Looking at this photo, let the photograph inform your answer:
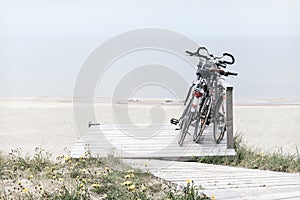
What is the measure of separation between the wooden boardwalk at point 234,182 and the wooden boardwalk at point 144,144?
1.00 metres

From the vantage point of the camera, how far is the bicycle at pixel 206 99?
23.1 ft

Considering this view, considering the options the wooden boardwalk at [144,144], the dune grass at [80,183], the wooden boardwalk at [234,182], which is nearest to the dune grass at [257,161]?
the wooden boardwalk at [144,144]

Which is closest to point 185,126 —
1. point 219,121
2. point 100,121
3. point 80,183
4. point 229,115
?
point 219,121

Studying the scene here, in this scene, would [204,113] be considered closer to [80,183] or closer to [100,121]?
[80,183]

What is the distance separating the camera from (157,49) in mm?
8547

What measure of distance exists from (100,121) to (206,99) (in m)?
4.46

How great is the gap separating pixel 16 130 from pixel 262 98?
8.81m

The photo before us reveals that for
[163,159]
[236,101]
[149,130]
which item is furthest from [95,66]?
[236,101]

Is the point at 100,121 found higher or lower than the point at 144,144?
higher

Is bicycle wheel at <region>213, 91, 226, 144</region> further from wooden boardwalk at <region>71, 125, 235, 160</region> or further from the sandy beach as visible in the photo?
the sandy beach

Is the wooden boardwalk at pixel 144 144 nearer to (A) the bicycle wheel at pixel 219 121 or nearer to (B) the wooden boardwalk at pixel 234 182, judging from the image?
(A) the bicycle wheel at pixel 219 121

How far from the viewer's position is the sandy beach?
8.80 metres

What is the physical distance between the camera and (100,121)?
11.1 meters

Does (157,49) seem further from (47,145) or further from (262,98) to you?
(262,98)
